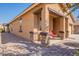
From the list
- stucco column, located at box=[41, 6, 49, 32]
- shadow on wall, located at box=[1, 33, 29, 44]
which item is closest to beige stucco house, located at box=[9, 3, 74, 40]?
stucco column, located at box=[41, 6, 49, 32]

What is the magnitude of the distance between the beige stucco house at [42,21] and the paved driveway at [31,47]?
17 cm

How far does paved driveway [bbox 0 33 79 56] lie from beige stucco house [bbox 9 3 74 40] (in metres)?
0.17

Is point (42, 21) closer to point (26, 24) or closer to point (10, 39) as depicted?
point (26, 24)

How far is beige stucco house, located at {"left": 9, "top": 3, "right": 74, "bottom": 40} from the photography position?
15.3ft

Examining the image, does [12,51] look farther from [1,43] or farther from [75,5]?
[75,5]

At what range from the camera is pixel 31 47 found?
4.56 metres

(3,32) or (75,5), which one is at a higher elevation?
(75,5)

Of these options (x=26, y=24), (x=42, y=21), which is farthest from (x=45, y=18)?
(x=26, y=24)

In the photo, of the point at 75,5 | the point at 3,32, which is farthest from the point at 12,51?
the point at 75,5

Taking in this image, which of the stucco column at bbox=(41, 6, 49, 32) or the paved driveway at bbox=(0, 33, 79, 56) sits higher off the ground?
the stucco column at bbox=(41, 6, 49, 32)

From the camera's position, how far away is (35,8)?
465 cm

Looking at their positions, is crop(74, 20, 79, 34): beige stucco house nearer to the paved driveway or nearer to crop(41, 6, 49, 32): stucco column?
the paved driveway

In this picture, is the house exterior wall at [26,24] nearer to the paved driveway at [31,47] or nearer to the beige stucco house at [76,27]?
the paved driveway at [31,47]

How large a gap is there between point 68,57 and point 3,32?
5.56 feet
